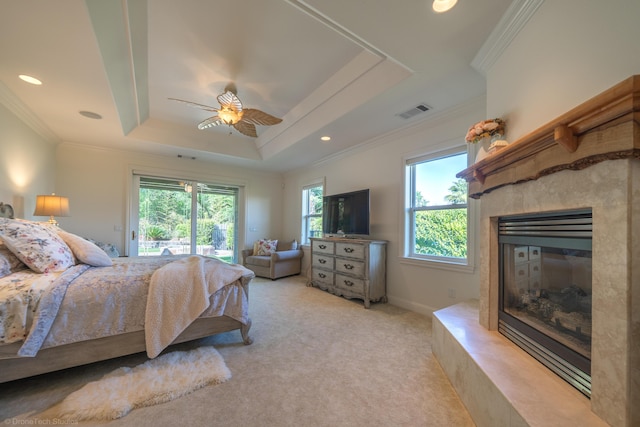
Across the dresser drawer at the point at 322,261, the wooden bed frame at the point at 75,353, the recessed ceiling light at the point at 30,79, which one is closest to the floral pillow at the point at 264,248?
the dresser drawer at the point at 322,261

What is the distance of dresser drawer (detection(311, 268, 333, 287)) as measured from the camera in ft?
13.7

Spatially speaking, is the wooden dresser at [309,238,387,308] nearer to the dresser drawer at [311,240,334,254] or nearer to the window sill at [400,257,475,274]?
the dresser drawer at [311,240,334,254]

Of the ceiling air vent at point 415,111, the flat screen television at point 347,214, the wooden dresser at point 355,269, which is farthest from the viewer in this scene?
the flat screen television at point 347,214

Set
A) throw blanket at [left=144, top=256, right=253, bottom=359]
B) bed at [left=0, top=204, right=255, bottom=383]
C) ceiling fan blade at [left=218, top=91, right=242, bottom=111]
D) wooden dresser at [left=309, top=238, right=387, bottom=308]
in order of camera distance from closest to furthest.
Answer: bed at [left=0, top=204, right=255, bottom=383] < throw blanket at [left=144, top=256, right=253, bottom=359] < ceiling fan blade at [left=218, top=91, right=242, bottom=111] < wooden dresser at [left=309, top=238, right=387, bottom=308]

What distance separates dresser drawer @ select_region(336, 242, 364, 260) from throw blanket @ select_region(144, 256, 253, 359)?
193 centimetres

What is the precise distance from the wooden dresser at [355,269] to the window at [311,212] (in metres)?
1.29

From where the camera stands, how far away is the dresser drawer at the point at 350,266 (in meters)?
3.63

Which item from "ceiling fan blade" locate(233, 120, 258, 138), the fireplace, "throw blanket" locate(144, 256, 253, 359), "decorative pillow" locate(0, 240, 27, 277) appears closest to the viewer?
the fireplace

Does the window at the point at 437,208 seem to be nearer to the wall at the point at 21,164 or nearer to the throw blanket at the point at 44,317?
the throw blanket at the point at 44,317

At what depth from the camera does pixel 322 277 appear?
4.35 meters

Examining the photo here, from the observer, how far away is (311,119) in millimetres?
3633

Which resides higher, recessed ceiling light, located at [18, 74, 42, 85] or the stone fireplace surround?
recessed ceiling light, located at [18, 74, 42, 85]

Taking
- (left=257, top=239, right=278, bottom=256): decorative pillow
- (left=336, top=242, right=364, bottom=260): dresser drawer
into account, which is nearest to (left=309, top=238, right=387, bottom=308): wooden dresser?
(left=336, top=242, right=364, bottom=260): dresser drawer

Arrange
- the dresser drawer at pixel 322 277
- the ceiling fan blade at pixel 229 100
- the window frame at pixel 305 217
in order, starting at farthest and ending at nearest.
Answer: the window frame at pixel 305 217
the dresser drawer at pixel 322 277
the ceiling fan blade at pixel 229 100
